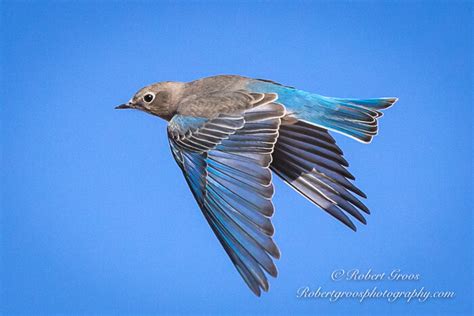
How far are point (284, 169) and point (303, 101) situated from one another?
0.71 metres

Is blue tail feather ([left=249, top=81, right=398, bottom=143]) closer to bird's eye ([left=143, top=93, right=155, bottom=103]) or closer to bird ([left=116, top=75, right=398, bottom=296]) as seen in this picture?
bird ([left=116, top=75, right=398, bottom=296])

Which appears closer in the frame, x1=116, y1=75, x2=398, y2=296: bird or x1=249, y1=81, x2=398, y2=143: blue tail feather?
x1=116, y1=75, x2=398, y2=296: bird

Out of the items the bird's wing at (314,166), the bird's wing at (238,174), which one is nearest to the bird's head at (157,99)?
the bird's wing at (238,174)

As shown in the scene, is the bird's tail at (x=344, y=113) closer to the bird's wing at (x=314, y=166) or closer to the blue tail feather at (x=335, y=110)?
the blue tail feather at (x=335, y=110)

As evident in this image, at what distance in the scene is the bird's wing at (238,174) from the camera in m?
5.48

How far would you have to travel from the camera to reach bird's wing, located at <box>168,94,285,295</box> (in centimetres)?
548

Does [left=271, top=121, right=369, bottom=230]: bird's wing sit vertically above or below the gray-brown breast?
below

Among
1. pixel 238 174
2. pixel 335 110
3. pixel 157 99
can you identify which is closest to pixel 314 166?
pixel 335 110

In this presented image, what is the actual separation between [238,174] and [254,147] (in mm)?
281

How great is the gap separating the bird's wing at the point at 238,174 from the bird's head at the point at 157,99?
2.00 feet

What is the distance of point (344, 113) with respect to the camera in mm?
6652

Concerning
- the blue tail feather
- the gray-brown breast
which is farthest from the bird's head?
the blue tail feather

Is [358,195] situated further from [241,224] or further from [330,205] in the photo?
[241,224]

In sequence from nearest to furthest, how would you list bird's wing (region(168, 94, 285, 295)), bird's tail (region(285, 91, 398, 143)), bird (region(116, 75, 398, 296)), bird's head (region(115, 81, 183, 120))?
bird's wing (region(168, 94, 285, 295)), bird (region(116, 75, 398, 296)), bird's tail (region(285, 91, 398, 143)), bird's head (region(115, 81, 183, 120))
